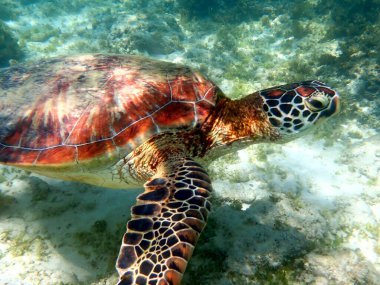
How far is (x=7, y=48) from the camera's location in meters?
9.13

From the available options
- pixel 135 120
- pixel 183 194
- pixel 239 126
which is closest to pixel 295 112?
pixel 239 126

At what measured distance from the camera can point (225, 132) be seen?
119 inches

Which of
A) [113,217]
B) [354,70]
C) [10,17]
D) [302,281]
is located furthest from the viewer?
[10,17]

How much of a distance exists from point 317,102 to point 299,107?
18cm

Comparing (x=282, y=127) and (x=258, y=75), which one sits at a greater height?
(x=282, y=127)

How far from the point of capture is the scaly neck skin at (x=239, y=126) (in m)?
3.01

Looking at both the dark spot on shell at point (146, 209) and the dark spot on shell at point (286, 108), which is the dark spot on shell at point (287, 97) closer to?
the dark spot on shell at point (286, 108)

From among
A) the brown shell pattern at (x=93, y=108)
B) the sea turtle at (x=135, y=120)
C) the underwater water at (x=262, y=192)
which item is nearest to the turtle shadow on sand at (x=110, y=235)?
the underwater water at (x=262, y=192)

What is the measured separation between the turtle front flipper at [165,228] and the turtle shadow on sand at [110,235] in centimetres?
74

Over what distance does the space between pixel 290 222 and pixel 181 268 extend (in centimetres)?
175

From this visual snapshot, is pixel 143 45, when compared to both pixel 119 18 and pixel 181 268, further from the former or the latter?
pixel 181 268

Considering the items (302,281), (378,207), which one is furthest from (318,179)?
(302,281)

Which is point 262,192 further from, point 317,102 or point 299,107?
point 317,102

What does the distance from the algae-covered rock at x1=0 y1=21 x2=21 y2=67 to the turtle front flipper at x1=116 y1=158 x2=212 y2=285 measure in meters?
9.53
